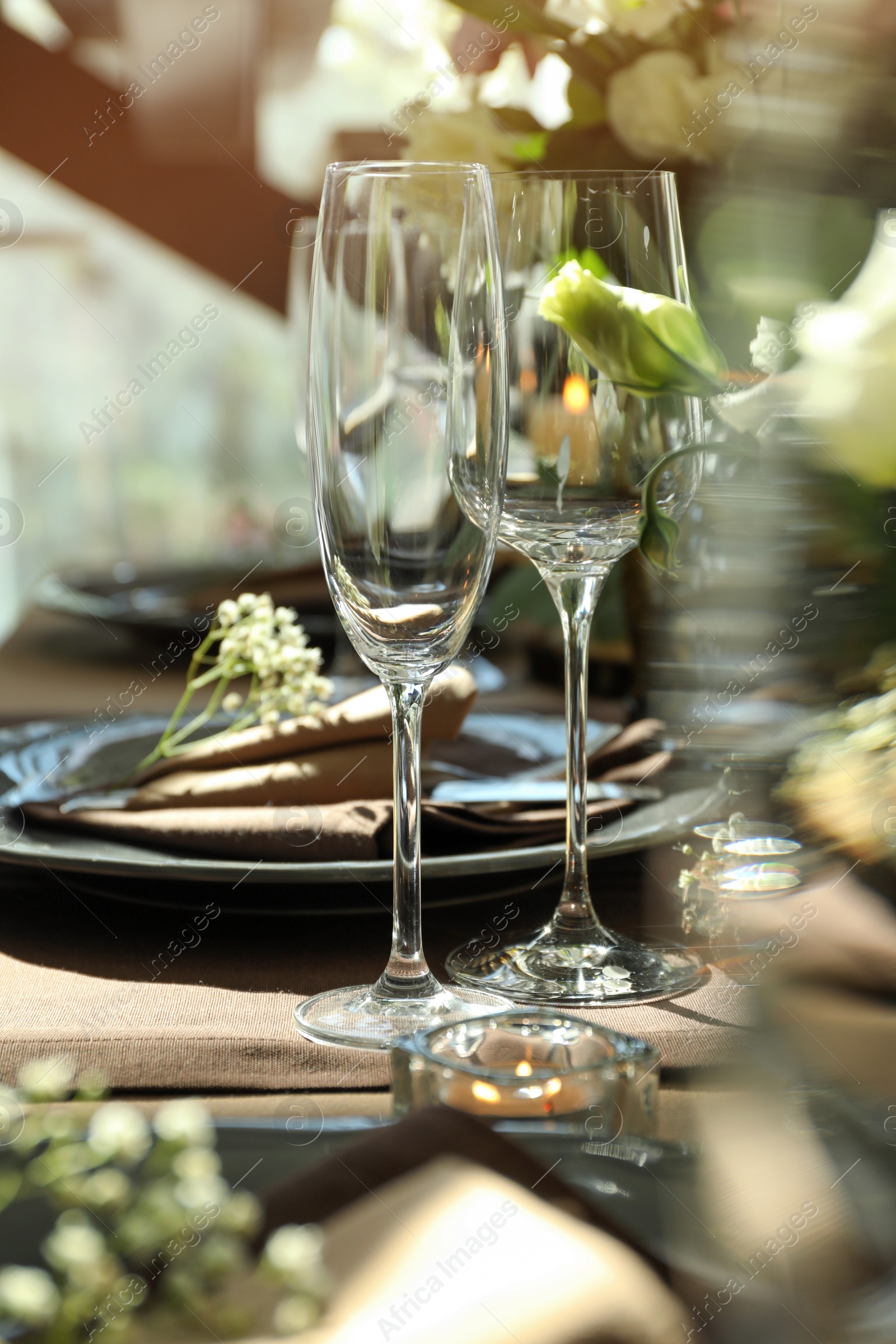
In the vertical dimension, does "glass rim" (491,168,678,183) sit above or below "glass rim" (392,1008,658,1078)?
above

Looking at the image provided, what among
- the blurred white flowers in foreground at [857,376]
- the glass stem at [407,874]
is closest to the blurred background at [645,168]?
the blurred white flowers in foreground at [857,376]

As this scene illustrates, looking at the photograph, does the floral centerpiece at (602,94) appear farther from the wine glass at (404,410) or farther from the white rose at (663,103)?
the wine glass at (404,410)

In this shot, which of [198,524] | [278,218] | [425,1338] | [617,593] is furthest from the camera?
[198,524]

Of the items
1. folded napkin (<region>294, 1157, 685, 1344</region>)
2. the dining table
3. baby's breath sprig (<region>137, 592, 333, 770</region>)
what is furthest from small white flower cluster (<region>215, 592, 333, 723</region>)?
folded napkin (<region>294, 1157, 685, 1344</region>)

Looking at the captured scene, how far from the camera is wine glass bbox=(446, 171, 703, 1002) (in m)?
0.45

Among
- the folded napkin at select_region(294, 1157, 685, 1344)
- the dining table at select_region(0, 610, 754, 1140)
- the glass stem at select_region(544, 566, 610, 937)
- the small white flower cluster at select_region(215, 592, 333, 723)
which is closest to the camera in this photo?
the folded napkin at select_region(294, 1157, 685, 1344)

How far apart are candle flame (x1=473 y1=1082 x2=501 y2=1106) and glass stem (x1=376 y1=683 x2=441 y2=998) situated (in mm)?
135

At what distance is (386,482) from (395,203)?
9cm

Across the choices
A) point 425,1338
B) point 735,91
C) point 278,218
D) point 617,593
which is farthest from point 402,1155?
point 278,218

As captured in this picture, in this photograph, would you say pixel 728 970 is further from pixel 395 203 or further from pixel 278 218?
pixel 278 218

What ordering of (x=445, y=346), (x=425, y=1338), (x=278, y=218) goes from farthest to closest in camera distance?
(x=278, y=218) → (x=445, y=346) → (x=425, y=1338)

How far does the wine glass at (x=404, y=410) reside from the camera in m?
0.39

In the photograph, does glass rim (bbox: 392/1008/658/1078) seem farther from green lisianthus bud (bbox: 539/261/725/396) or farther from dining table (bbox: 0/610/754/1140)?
green lisianthus bud (bbox: 539/261/725/396)

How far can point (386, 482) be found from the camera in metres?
0.40
